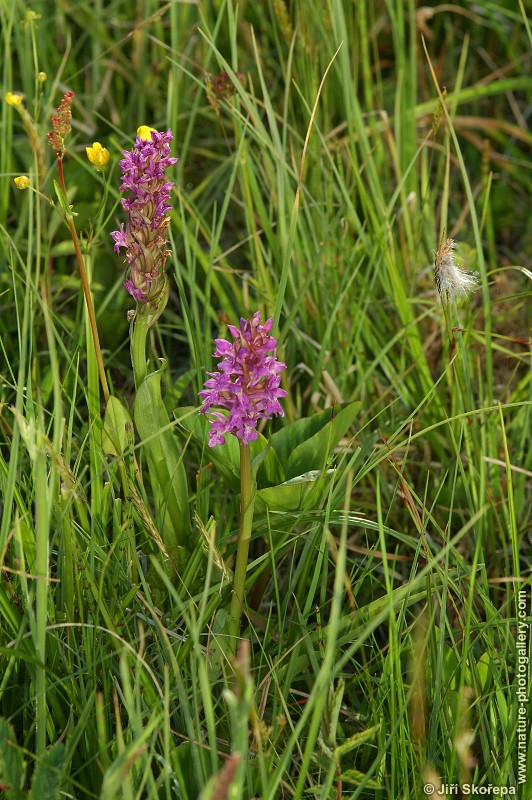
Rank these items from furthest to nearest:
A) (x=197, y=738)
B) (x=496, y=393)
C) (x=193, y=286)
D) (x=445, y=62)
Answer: (x=445, y=62)
(x=496, y=393)
(x=193, y=286)
(x=197, y=738)

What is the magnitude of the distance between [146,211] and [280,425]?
0.65 m

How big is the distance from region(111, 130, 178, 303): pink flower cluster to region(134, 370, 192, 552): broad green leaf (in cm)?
15

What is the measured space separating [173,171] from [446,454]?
3.09 ft

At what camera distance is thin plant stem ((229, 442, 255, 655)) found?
109cm


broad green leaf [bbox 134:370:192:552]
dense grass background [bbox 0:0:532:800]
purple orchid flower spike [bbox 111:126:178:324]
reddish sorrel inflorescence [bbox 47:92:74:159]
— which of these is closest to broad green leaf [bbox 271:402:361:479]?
dense grass background [bbox 0:0:532:800]

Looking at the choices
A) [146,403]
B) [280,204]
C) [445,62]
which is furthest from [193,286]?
[445,62]

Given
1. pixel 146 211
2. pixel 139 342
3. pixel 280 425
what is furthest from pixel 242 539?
pixel 280 425

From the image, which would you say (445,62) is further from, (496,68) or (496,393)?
(496,393)

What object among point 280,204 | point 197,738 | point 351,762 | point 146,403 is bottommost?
point 351,762

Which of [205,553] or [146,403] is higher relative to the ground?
[146,403]

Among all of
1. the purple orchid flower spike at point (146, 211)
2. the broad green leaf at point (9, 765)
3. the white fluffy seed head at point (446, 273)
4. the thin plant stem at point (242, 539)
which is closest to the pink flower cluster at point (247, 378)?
the thin plant stem at point (242, 539)

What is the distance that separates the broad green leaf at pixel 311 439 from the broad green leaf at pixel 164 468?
17 centimetres

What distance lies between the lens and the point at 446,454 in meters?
1.70

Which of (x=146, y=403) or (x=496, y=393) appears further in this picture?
(x=496, y=393)
